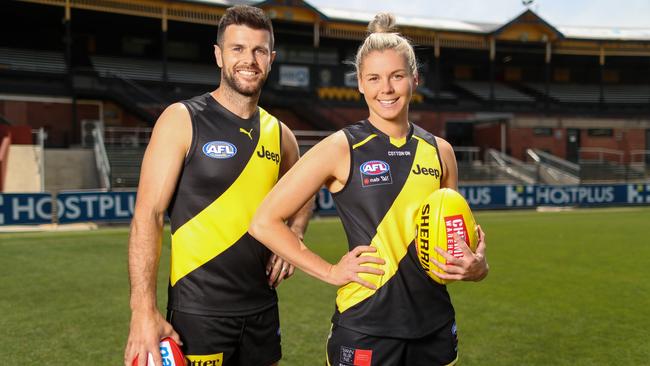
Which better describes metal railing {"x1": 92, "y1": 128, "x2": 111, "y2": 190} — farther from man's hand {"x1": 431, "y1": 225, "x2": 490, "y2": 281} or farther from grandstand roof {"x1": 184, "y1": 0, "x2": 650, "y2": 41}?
man's hand {"x1": 431, "y1": 225, "x2": 490, "y2": 281}

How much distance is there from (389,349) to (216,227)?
40.4 inches

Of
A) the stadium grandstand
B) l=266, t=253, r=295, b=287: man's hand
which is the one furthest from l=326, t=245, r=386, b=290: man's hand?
the stadium grandstand

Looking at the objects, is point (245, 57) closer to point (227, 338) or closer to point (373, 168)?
point (373, 168)

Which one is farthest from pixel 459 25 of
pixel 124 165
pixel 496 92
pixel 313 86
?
pixel 124 165

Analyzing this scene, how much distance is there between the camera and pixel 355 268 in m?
2.25

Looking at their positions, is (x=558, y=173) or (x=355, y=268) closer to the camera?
(x=355, y=268)

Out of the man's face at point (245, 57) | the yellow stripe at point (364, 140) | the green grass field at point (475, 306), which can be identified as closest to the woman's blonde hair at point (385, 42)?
the yellow stripe at point (364, 140)

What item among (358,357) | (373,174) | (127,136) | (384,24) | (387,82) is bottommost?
(358,357)

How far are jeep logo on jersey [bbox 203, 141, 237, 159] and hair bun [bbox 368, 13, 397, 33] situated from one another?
2.95 ft

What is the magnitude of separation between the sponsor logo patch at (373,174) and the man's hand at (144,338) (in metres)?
1.11

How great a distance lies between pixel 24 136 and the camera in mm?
20375

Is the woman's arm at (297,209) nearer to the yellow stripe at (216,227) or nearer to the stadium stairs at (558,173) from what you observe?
the yellow stripe at (216,227)

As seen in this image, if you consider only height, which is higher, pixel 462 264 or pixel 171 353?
pixel 462 264

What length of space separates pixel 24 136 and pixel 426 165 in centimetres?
2155
